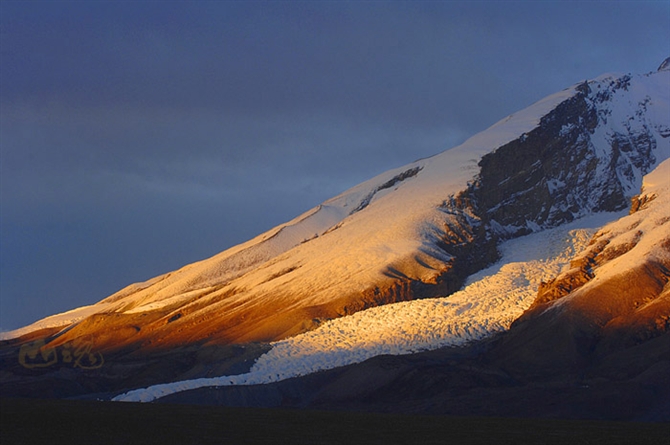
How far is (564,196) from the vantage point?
352 ft

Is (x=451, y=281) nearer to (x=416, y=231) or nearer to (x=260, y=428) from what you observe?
(x=416, y=231)

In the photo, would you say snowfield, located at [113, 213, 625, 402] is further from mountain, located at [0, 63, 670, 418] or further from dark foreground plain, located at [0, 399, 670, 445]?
dark foreground plain, located at [0, 399, 670, 445]

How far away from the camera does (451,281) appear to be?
3469 inches

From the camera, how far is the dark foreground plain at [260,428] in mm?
29828

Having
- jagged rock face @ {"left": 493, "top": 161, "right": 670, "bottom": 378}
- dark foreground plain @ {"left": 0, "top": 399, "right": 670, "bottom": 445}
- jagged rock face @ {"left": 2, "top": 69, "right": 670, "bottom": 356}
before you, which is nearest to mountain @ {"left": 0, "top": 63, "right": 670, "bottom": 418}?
jagged rock face @ {"left": 493, "top": 161, "right": 670, "bottom": 378}

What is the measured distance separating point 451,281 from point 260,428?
184 feet

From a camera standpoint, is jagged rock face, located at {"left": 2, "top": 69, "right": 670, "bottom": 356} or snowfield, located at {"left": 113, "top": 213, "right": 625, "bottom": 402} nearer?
snowfield, located at {"left": 113, "top": 213, "right": 625, "bottom": 402}

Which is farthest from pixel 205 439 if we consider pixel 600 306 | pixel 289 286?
pixel 289 286

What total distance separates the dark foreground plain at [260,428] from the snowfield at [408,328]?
2015 centimetres

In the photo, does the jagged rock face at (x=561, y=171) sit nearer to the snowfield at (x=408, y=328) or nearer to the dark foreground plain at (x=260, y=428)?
the snowfield at (x=408, y=328)

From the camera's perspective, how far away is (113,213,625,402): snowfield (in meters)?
65.2

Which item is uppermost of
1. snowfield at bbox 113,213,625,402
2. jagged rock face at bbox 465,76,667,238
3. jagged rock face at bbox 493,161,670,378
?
jagged rock face at bbox 465,76,667,238

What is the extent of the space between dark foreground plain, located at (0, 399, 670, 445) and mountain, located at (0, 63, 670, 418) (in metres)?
17.6

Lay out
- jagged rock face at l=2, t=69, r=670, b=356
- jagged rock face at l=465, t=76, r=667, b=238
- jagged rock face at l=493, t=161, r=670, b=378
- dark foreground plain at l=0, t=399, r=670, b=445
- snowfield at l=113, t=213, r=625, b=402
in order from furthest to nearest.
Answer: jagged rock face at l=465, t=76, r=667, b=238, jagged rock face at l=2, t=69, r=670, b=356, snowfield at l=113, t=213, r=625, b=402, jagged rock face at l=493, t=161, r=670, b=378, dark foreground plain at l=0, t=399, r=670, b=445
